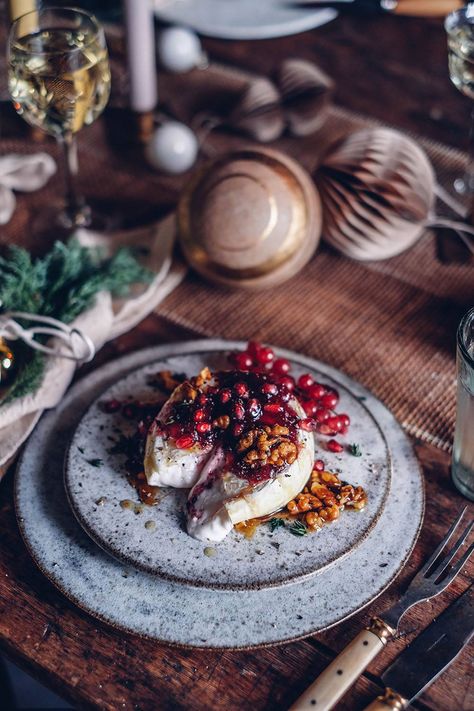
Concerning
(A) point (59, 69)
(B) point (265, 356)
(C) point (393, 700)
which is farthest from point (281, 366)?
(A) point (59, 69)

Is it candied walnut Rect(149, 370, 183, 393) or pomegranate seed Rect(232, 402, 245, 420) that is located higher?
pomegranate seed Rect(232, 402, 245, 420)

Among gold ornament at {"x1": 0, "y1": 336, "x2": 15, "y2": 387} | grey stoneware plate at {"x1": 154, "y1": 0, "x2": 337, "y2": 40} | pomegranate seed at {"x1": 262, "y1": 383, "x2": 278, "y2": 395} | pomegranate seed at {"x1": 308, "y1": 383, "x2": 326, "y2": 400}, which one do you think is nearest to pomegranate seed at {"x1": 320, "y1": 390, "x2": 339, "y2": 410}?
pomegranate seed at {"x1": 308, "y1": 383, "x2": 326, "y2": 400}

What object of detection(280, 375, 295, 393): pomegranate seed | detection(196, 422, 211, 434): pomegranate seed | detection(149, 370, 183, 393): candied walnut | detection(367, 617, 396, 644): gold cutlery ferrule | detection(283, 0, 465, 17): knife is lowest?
detection(149, 370, 183, 393): candied walnut

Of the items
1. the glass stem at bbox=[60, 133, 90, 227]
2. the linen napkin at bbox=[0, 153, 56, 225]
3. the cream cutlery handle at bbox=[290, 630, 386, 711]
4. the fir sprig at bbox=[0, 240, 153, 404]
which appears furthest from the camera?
the linen napkin at bbox=[0, 153, 56, 225]

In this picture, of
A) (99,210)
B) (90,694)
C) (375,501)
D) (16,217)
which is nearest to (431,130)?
(99,210)

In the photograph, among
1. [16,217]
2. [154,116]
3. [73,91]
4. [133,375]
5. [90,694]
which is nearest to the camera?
[90,694]

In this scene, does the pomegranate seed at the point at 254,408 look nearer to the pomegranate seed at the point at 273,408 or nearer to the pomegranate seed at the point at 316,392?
the pomegranate seed at the point at 273,408

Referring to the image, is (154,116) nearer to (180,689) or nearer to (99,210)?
(99,210)

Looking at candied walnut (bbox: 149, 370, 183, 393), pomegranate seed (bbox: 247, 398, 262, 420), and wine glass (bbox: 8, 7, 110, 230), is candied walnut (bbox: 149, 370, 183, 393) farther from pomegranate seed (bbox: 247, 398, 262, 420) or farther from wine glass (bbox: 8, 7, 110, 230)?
wine glass (bbox: 8, 7, 110, 230)
